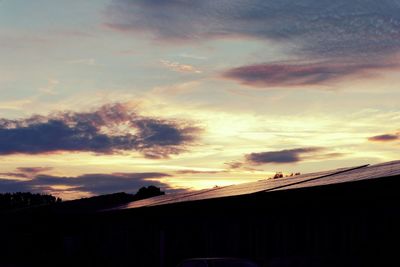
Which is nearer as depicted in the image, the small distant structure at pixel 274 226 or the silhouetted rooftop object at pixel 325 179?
the small distant structure at pixel 274 226

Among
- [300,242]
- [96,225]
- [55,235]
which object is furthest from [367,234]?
[55,235]

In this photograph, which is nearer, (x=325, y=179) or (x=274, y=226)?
(x=274, y=226)

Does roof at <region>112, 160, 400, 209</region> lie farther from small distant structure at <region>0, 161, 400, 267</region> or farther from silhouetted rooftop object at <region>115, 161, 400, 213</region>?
small distant structure at <region>0, 161, 400, 267</region>

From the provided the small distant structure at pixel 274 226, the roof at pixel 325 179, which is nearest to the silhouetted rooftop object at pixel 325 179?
the roof at pixel 325 179

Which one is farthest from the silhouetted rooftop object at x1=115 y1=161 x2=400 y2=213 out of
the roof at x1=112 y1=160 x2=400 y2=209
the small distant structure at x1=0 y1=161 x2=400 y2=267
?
the small distant structure at x1=0 y1=161 x2=400 y2=267

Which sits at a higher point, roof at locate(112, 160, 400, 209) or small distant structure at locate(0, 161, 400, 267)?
roof at locate(112, 160, 400, 209)

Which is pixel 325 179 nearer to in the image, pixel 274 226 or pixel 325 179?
pixel 325 179

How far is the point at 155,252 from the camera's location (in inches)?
1141

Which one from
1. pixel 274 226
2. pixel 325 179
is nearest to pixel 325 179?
pixel 325 179

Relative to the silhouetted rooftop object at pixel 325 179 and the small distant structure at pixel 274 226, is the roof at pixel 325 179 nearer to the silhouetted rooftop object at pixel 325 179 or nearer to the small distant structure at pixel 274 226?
the silhouetted rooftop object at pixel 325 179

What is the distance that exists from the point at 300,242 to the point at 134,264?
46.1ft

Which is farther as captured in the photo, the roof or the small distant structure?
the roof

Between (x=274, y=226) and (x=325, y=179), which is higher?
(x=325, y=179)

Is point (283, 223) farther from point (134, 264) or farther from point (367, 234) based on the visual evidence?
point (134, 264)
